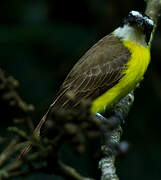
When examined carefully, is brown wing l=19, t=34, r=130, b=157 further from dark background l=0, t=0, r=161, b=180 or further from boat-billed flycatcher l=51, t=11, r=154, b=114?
dark background l=0, t=0, r=161, b=180

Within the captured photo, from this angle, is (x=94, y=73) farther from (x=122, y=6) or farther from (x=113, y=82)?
(x=122, y=6)

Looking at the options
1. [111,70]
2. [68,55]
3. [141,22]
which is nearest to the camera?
[111,70]

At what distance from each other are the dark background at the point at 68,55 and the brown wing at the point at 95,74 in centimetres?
101

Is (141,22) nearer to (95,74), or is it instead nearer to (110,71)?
(110,71)

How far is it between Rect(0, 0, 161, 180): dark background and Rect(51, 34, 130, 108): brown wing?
3.30ft

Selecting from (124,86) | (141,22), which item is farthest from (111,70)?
(141,22)

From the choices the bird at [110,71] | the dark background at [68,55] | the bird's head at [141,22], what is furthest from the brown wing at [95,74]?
the dark background at [68,55]

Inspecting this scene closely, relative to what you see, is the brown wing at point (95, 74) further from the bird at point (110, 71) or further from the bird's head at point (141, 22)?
the bird's head at point (141, 22)

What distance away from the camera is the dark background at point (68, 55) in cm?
515

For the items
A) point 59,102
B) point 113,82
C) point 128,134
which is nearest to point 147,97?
point 128,134

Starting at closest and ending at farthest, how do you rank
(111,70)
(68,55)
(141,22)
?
(111,70)
(141,22)
(68,55)

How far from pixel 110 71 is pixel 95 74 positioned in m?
0.17

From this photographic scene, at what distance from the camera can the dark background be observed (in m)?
5.15

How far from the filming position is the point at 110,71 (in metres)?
4.40
